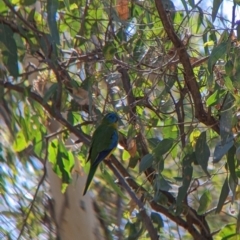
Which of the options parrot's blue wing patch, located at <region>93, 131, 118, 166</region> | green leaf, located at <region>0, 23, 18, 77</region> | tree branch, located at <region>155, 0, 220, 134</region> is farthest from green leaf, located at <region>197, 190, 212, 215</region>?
green leaf, located at <region>0, 23, 18, 77</region>

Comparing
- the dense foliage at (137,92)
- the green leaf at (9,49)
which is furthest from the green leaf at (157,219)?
the green leaf at (9,49)

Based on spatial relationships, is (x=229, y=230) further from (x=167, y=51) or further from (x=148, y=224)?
(x=167, y=51)

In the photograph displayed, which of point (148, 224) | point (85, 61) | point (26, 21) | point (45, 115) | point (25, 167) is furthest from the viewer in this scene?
point (25, 167)

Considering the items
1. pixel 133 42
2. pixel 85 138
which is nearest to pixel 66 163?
pixel 85 138

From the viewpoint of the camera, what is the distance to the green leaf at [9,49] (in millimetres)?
2355

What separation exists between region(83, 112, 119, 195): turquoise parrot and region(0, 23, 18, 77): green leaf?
1.33ft

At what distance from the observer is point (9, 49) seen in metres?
2.35

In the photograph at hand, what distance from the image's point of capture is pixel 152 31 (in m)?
2.67

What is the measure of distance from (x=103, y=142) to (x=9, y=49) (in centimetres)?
52

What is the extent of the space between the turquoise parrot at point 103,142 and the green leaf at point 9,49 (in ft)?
1.33

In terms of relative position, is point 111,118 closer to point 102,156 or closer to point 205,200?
point 102,156

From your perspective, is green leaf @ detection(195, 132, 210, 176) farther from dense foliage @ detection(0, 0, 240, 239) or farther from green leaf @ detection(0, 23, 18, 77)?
green leaf @ detection(0, 23, 18, 77)

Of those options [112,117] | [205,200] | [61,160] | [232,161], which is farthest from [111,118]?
[232,161]

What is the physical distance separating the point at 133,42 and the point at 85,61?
20 cm
